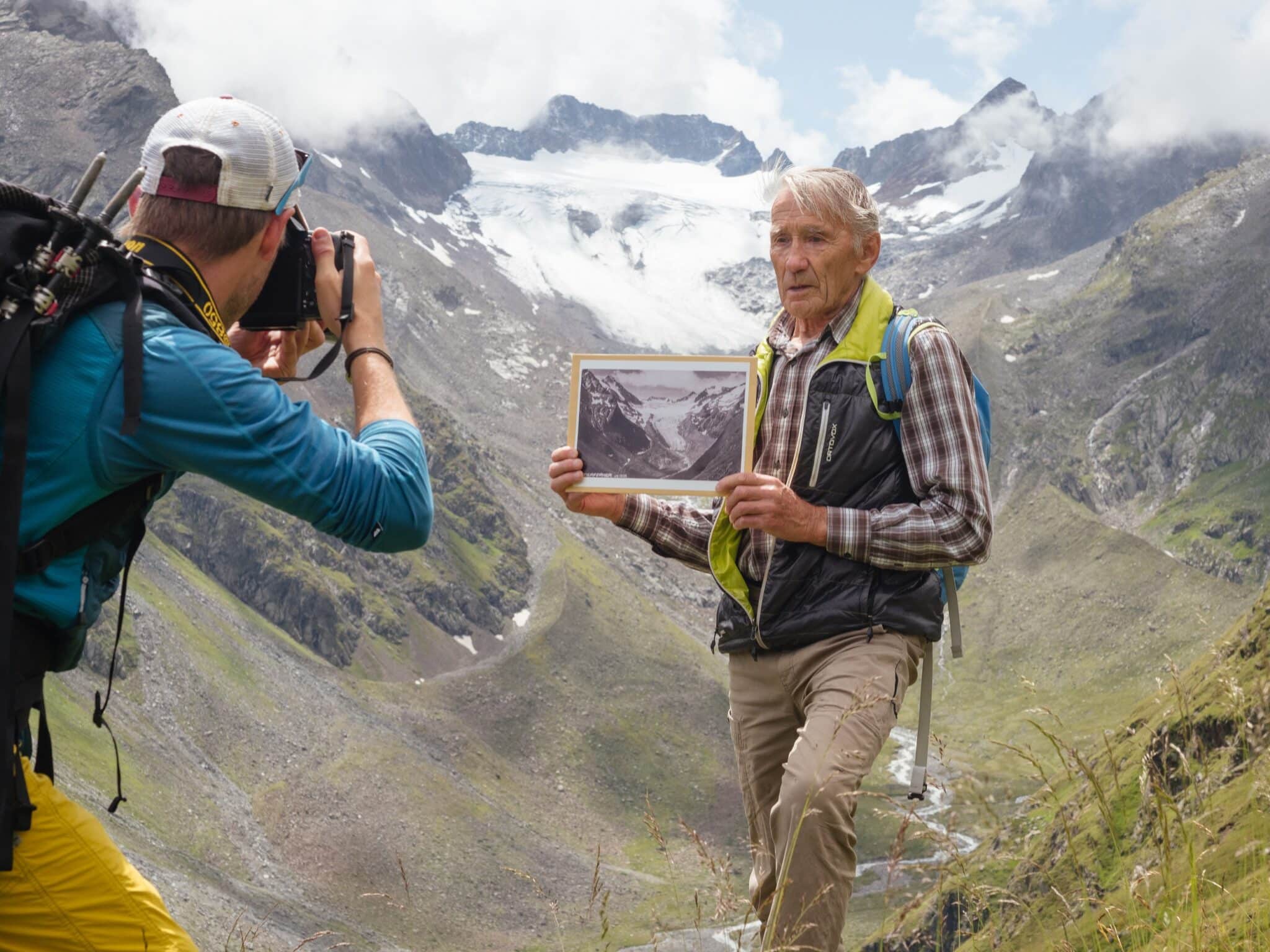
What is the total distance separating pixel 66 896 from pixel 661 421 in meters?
3.07

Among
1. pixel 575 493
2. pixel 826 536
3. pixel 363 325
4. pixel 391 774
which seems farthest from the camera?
pixel 391 774

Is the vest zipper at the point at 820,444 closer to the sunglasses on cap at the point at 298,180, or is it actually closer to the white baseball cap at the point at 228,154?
the sunglasses on cap at the point at 298,180

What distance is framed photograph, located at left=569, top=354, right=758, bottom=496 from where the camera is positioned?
18.2 ft

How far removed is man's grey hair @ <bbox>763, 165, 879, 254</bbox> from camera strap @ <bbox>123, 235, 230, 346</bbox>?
309 centimetres

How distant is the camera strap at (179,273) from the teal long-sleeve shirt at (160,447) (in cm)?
21

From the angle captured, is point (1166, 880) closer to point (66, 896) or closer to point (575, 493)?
point (575, 493)

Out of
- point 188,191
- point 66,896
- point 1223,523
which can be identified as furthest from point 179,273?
point 1223,523

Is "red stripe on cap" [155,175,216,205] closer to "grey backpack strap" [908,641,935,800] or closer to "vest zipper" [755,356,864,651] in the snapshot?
"vest zipper" [755,356,864,651]

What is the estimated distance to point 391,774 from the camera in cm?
8969

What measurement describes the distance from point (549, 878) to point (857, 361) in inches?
3408

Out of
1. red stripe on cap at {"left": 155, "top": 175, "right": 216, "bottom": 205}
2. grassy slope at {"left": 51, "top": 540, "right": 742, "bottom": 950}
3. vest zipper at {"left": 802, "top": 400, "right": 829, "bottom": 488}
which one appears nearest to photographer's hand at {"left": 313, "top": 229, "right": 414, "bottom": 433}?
red stripe on cap at {"left": 155, "top": 175, "right": 216, "bottom": 205}

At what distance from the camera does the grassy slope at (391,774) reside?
69.8 metres

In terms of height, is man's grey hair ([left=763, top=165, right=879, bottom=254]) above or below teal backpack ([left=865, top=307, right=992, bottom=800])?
above

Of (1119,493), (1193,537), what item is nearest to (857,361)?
(1193,537)
